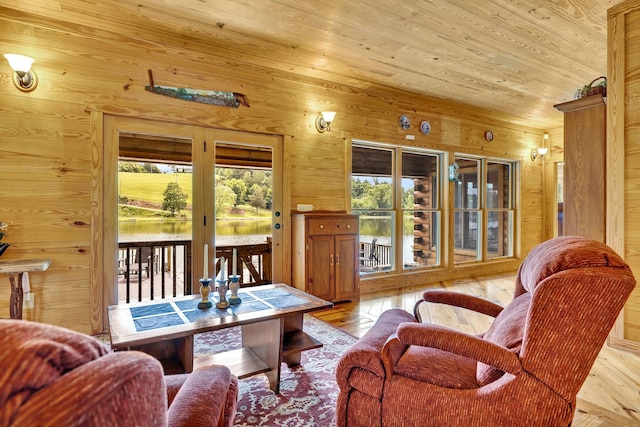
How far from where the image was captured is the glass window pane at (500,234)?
6.27 m

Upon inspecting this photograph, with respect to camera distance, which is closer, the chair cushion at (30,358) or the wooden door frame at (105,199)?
the chair cushion at (30,358)

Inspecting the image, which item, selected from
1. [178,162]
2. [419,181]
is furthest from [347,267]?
[178,162]

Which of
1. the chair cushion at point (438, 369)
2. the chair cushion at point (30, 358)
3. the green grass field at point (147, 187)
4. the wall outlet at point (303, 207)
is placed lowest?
the chair cushion at point (438, 369)

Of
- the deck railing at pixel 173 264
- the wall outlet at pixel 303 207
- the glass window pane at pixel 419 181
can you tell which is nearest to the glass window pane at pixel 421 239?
the glass window pane at pixel 419 181

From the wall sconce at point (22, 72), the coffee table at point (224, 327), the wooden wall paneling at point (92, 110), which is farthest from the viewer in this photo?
the wooden wall paneling at point (92, 110)

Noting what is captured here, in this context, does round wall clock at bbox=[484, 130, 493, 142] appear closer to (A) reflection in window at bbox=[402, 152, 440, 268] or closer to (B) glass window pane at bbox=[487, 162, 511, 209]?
(B) glass window pane at bbox=[487, 162, 511, 209]

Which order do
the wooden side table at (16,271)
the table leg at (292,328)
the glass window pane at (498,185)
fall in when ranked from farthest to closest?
the glass window pane at (498,185) < the wooden side table at (16,271) < the table leg at (292,328)

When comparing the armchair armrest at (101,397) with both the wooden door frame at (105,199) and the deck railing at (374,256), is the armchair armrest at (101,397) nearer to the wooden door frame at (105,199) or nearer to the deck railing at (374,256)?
the wooden door frame at (105,199)

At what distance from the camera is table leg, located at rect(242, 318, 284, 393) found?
2.09 m

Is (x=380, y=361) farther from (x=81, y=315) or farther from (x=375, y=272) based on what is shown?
(x=375, y=272)

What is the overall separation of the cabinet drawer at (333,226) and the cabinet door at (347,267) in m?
0.07

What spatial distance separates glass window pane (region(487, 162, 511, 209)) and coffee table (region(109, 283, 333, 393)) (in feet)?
16.1

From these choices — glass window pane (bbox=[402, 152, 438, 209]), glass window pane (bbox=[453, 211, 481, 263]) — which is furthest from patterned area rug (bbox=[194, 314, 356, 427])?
glass window pane (bbox=[453, 211, 481, 263])

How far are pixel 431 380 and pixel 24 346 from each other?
1350 mm
